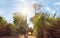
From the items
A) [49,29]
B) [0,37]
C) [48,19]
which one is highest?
[48,19]

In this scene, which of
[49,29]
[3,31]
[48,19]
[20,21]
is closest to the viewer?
[49,29]

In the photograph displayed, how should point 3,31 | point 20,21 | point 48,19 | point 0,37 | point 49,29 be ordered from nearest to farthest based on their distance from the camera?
1. point 49,29
2. point 48,19
3. point 0,37
4. point 3,31
5. point 20,21

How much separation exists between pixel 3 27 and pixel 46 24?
24.3ft

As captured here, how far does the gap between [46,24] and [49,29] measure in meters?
0.56

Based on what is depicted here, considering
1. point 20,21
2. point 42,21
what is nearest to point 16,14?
point 20,21

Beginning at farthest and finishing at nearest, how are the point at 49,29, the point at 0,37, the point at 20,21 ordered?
1. the point at 20,21
2. the point at 0,37
3. the point at 49,29

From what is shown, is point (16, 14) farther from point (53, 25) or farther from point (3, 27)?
point (53, 25)

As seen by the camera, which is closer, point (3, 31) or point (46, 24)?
point (46, 24)

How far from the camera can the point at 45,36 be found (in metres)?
13.1

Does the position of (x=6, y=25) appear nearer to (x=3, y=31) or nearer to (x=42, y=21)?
(x=3, y=31)

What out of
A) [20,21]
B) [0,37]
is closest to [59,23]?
[0,37]

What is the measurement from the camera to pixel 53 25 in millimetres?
13016

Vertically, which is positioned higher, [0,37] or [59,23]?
[59,23]

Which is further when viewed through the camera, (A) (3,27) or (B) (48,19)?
(A) (3,27)
